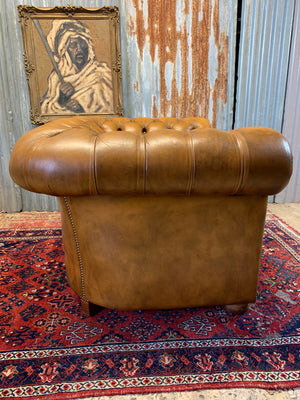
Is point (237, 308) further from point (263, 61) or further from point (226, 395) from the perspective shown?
point (263, 61)

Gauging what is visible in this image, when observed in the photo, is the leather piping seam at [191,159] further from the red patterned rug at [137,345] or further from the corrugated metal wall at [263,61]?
the corrugated metal wall at [263,61]

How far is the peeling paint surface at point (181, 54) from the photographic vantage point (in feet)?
8.50

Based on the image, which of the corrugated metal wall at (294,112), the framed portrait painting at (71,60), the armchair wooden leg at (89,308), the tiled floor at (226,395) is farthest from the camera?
the corrugated metal wall at (294,112)

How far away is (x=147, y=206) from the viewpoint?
1.05 metres

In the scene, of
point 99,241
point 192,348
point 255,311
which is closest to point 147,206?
point 99,241

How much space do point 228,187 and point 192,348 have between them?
0.64 meters

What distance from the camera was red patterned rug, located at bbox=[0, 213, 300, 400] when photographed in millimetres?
949

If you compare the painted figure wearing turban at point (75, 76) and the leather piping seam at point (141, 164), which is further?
the painted figure wearing turban at point (75, 76)

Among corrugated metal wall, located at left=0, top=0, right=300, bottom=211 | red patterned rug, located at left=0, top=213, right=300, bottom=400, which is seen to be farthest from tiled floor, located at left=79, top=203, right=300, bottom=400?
corrugated metal wall, located at left=0, top=0, right=300, bottom=211

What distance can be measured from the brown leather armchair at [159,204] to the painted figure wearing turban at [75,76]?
61.3 inches

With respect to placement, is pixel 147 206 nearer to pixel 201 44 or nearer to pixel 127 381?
pixel 127 381

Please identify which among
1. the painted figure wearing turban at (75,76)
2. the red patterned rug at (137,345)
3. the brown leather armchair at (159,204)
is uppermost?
the painted figure wearing turban at (75,76)

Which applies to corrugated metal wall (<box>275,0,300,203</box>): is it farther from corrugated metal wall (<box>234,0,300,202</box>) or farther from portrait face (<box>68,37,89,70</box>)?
portrait face (<box>68,37,89,70</box>)

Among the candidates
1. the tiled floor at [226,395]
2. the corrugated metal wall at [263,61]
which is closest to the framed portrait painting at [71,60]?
the corrugated metal wall at [263,61]
